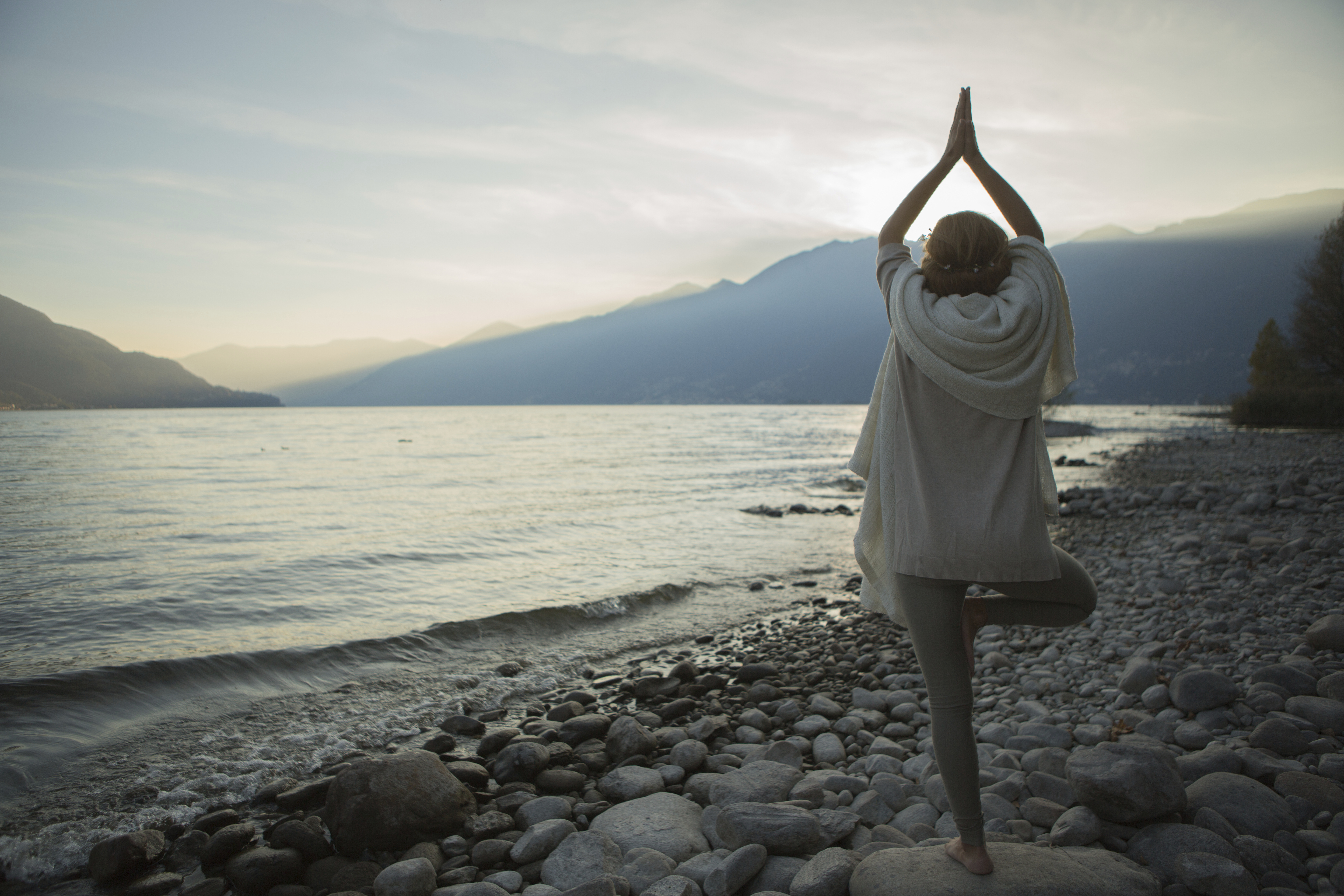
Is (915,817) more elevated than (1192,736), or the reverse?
(1192,736)

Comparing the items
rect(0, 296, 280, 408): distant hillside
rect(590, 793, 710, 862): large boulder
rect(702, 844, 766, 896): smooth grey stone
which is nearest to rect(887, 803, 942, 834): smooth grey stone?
rect(702, 844, 766, 896): smooth grey stone

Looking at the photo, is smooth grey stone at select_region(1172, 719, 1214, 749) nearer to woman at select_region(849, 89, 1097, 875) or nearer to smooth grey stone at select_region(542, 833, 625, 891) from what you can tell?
woman at select_region(849, 89, 1097, 875)

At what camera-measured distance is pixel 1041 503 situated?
90.0 inches

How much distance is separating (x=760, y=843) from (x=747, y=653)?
3874 millimetres

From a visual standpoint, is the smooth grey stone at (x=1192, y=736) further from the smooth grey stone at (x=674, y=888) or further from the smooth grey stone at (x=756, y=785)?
the smooth grey stone at (x=674, y=888)

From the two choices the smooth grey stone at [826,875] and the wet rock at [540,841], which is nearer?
the smooth grey stone at [826,875]

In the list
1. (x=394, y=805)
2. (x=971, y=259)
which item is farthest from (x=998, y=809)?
(x=394, y=805)

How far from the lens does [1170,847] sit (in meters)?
2.81

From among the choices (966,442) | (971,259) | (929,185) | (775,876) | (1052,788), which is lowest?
(775,876)

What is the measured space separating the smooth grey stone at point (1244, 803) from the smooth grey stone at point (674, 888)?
2400 millimetres

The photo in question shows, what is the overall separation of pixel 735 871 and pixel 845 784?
1.21 meters

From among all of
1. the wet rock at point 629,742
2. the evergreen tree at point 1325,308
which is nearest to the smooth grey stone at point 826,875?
the wet rock at point 629,742

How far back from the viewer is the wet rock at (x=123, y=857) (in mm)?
3467

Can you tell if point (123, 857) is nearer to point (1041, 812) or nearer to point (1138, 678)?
point (1041, 812)
